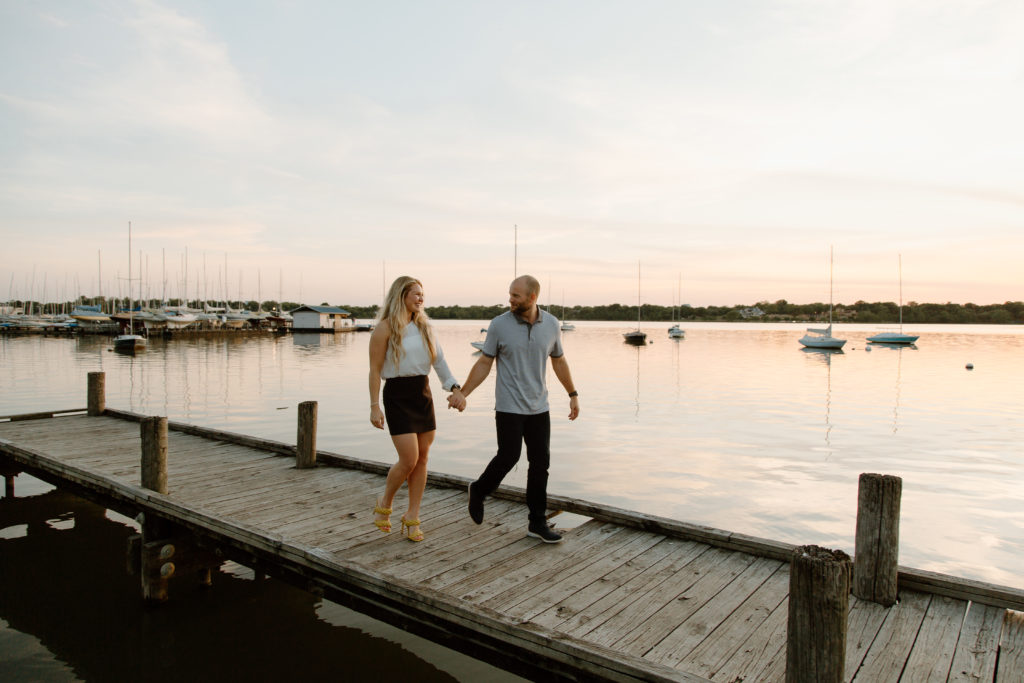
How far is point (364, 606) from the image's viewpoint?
4.88 metres

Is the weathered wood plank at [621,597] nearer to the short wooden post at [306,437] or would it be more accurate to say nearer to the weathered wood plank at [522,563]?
the weathered wood plank at [522,563]

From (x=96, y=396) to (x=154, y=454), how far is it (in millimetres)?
7343

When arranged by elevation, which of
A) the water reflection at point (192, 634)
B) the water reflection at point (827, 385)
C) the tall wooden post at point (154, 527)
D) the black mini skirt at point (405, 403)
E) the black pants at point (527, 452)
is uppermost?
the black mini skirt at point (405, 403)

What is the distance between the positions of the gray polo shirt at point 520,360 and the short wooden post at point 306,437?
13.8 ft

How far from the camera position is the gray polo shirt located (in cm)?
510

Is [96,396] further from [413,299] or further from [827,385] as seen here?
[827,385]

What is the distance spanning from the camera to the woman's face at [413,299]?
16.9 ft

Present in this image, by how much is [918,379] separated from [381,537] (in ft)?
134

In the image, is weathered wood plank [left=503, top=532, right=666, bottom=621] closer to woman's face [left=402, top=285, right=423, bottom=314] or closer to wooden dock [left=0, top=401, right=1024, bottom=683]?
wooden dock [left=0, top=401, right=1024, bottom=683]

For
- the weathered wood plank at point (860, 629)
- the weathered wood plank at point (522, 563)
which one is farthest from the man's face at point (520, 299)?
the weathered wood plank at point (860, 629)

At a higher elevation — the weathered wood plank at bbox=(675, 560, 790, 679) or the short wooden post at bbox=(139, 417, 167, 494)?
the short wooden post at bbox=(139, 417, 167, 494)

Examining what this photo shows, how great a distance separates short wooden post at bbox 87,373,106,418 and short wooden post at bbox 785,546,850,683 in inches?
547

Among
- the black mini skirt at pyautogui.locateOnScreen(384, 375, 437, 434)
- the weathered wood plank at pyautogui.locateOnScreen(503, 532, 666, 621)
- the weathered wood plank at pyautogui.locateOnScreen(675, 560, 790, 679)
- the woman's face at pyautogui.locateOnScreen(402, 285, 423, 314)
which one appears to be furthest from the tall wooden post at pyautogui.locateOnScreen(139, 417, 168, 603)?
the weathered wood plank at pyautogui.locateOnScreen(675, 560, 790, 679)

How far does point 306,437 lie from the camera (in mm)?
8477
